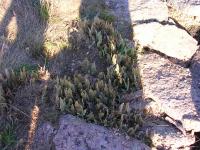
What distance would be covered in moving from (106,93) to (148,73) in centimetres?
79

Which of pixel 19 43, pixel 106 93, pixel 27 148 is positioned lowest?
pixel 27 148

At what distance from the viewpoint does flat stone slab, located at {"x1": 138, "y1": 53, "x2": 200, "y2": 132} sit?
598cm

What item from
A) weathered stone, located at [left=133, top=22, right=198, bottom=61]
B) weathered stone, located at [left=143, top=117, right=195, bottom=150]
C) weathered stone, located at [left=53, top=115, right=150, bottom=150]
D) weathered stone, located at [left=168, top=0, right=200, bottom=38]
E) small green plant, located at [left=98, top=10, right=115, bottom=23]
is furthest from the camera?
weathered stone, located at [left=168, top=0, right=200, bottom=38]

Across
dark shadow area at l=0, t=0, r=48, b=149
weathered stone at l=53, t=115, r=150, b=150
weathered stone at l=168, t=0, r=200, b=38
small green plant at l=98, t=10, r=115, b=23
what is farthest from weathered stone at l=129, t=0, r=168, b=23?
weathered stone at l=53, t=115, r=150, b=150

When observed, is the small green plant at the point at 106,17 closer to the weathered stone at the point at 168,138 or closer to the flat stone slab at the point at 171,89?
the flat stone slab at the point at 171,89

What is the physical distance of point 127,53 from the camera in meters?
6.72

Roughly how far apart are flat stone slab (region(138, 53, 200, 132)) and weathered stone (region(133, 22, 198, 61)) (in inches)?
8.8

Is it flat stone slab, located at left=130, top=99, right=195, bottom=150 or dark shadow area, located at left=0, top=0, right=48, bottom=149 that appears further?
dark shadow area, located at left=0, top=0, right=48, bottom=149

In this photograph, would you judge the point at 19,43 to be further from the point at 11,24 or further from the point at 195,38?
the point at 195,38

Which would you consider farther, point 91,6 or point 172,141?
point 91,6

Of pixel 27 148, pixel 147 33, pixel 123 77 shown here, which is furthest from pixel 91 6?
pixel 27 148

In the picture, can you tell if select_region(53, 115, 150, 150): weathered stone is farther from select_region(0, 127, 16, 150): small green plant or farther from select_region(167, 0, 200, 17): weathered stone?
select_region(167, 0, 200, 17): weathered stone

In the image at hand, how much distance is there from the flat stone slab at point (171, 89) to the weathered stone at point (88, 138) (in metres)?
0.68

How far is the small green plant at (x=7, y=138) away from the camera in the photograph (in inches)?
227
